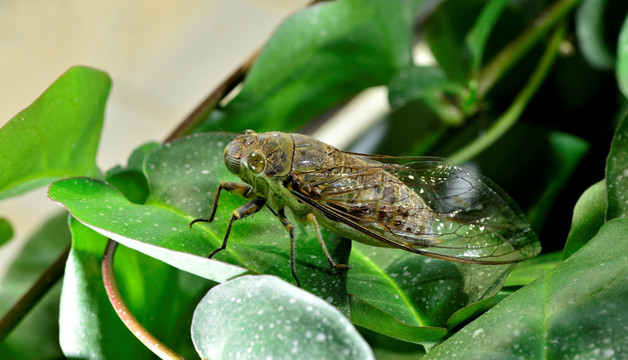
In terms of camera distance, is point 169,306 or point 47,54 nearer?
point 169,306

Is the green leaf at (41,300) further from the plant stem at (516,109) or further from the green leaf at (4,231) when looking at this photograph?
the plant stem at (516,109)

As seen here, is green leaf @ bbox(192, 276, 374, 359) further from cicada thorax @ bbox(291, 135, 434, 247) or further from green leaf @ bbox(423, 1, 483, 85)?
green leaf @ bbox(423, 1, 483, 85)

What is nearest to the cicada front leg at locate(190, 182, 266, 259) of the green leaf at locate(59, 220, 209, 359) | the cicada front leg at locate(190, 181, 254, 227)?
the cicada front leg at locate(190, 181, 254, 227)

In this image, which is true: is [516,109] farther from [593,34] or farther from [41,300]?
[41,300]

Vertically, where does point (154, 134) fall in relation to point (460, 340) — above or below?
below

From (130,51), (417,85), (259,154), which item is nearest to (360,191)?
(259,154)

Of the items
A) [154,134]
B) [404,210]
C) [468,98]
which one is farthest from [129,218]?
[154,134]

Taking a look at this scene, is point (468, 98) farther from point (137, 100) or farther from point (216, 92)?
point (137, 100)
